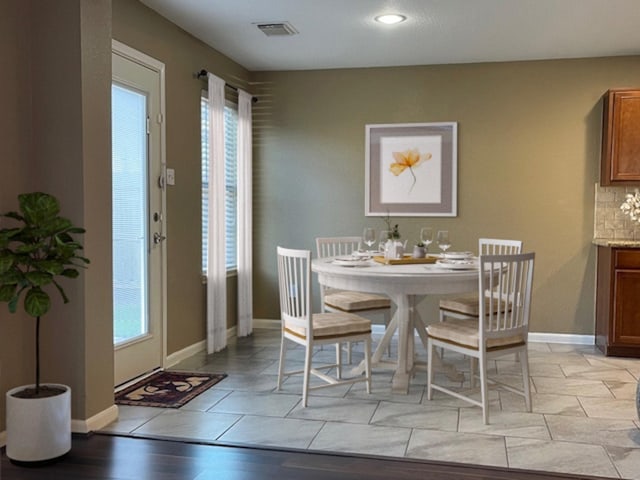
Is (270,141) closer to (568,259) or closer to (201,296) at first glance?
(201,296)

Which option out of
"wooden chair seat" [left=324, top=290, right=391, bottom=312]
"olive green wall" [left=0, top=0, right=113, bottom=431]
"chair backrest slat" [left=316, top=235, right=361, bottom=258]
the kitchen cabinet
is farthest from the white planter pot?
the kitchen cabinet

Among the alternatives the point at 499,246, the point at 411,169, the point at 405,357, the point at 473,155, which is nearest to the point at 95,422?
the point at 405,357

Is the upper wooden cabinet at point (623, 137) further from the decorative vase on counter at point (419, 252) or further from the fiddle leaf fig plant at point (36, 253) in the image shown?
the fiddle leaf fig plant at point (36, 253)

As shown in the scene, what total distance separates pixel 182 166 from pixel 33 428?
242cm

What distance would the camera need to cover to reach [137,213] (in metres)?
4.14

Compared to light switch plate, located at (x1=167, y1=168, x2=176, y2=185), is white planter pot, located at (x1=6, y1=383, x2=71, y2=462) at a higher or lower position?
lower

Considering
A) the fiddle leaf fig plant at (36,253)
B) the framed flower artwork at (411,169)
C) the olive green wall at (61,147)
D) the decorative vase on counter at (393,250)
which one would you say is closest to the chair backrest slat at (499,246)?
the framed flower artwork at (411,169)

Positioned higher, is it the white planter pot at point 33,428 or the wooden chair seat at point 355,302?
the wooden chair seat at point 355,302

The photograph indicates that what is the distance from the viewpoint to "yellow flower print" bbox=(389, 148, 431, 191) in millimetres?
5742

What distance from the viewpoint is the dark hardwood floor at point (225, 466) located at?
8.80ft

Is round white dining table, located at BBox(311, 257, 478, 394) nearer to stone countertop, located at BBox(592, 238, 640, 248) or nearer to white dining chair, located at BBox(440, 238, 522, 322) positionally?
white dining chair, located at BBox(440, 238, 522, 322)

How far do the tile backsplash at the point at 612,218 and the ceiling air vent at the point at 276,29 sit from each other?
300cm

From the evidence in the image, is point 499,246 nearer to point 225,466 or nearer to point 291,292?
point 291,292

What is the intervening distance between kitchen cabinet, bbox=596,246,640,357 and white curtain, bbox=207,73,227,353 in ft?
10.3
